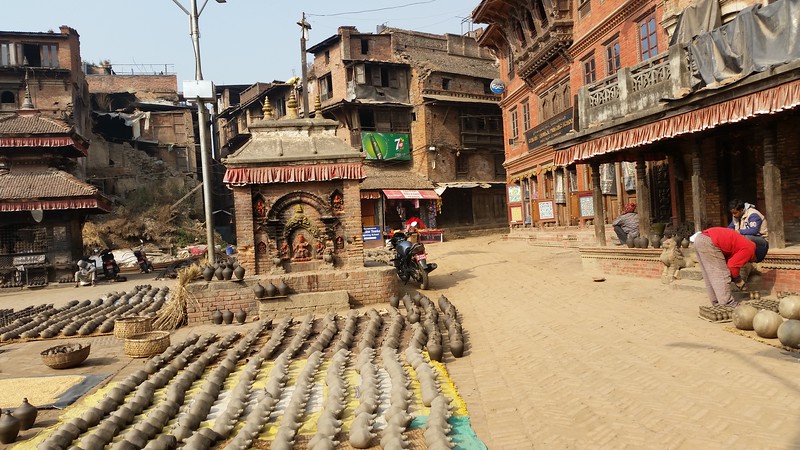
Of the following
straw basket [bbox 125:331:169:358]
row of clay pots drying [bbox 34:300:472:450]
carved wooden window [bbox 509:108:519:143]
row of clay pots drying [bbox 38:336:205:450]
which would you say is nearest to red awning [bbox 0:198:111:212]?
straw basket [bbox 125:331:169:358]

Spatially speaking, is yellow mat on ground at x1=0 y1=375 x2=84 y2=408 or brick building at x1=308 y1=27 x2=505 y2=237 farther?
brick building at x1=308 y1=27 x2=505 y2=237

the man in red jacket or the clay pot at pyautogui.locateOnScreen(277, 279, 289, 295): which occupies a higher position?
the man in red jacket

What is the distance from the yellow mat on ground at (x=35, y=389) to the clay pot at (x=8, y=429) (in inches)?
51.2

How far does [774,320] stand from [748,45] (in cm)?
501

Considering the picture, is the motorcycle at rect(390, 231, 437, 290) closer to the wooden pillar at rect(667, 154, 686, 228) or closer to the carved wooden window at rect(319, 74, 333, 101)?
the wooden pillar at rect(667, 154, 686, 228)

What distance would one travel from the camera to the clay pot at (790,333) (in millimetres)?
5992

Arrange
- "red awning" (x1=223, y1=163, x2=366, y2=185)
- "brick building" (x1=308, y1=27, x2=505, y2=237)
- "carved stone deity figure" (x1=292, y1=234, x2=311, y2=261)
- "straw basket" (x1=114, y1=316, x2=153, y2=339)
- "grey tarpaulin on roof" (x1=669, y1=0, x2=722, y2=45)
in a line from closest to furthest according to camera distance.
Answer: "straw basket" (x1=114, y1=316, x2=153, y2=339)
"grey tarpaulin on roof" (x1=669, y1=0, x2=722, y2=45)
"red awning" (x1=223, y1=163, x2=366, y2=185)
"carved stone deity figure" (x1=292, y1=234, x2=311, y2=261)
"brick building" (x1=308, y1=27, x2=505, y2=237)

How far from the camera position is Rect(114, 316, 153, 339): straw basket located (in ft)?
31.9

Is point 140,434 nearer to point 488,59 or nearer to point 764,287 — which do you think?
point 764,287

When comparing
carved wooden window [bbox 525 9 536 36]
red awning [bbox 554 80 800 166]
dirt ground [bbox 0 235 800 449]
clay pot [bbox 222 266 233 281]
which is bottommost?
dirt ground [bbox 0 235 800 449]

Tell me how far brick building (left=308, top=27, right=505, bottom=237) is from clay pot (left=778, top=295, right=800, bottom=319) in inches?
1071

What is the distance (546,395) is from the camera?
572 cm

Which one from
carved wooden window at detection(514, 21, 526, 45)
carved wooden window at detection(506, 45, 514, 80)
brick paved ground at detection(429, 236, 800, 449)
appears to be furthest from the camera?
carved wooden window at detection(506, 45, 514, 80)

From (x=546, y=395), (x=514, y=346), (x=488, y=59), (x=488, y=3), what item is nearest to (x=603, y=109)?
(x=514, y=346)
